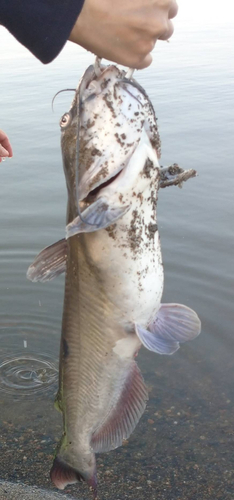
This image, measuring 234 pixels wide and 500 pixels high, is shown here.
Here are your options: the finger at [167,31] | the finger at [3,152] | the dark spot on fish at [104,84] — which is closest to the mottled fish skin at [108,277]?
the dark spot on fish at [104,84]

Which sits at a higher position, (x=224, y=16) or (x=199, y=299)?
(x=224, y=16)

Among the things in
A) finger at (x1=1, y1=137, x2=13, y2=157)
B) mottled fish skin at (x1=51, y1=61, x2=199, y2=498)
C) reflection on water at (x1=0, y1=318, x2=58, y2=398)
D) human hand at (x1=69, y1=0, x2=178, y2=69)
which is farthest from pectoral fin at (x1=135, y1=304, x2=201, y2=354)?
reflection on water at (x1=0, y1=318, x2=58, y2=398)

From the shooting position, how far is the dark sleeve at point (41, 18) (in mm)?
1608

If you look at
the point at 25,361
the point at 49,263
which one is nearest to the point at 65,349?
the point at 49,263

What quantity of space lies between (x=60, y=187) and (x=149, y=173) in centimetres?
543

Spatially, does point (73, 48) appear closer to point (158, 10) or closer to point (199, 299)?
point (199, 299)

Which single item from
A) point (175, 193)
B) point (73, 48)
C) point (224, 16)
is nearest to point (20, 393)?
point (175, 193)

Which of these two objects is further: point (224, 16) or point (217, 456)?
point (224, 16)

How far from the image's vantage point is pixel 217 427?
3949 mm

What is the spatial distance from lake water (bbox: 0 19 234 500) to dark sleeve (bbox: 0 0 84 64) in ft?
8.38

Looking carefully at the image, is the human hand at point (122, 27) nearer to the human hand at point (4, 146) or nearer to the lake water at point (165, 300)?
the human hand at point (4, 146)

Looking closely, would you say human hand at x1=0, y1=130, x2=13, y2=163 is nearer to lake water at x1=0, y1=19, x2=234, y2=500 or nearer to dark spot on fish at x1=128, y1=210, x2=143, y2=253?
dark spot on fish at x1=128, y1=210, x2=143, y2=253

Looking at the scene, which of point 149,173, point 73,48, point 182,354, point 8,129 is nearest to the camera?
point 149,173

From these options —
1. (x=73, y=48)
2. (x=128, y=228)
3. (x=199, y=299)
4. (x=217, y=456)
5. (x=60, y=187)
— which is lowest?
(x=217, y=456)
